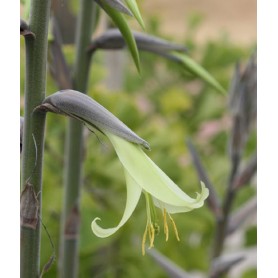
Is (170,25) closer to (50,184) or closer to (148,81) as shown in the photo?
(148,81)

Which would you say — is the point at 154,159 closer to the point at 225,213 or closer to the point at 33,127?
the point at 225,213

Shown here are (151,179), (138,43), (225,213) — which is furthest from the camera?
(225,213)

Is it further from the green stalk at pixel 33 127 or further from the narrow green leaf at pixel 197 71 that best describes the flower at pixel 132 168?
the narrow green leaf at pixel 197 71

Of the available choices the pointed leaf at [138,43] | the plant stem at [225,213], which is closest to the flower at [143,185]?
the pointed leaf at [138,43]

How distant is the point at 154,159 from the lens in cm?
57

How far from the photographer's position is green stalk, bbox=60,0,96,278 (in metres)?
0.36

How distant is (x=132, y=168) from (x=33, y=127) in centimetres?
5

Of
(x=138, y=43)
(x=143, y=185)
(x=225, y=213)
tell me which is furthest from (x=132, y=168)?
(x=225, y=213)

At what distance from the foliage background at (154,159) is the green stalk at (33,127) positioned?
14cm

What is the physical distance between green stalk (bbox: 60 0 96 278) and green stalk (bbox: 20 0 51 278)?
0.11 meters

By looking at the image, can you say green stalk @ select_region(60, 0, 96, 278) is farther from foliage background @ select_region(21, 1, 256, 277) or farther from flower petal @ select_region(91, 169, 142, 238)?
flower petal @ select_region(91, 169, 142, 238)
